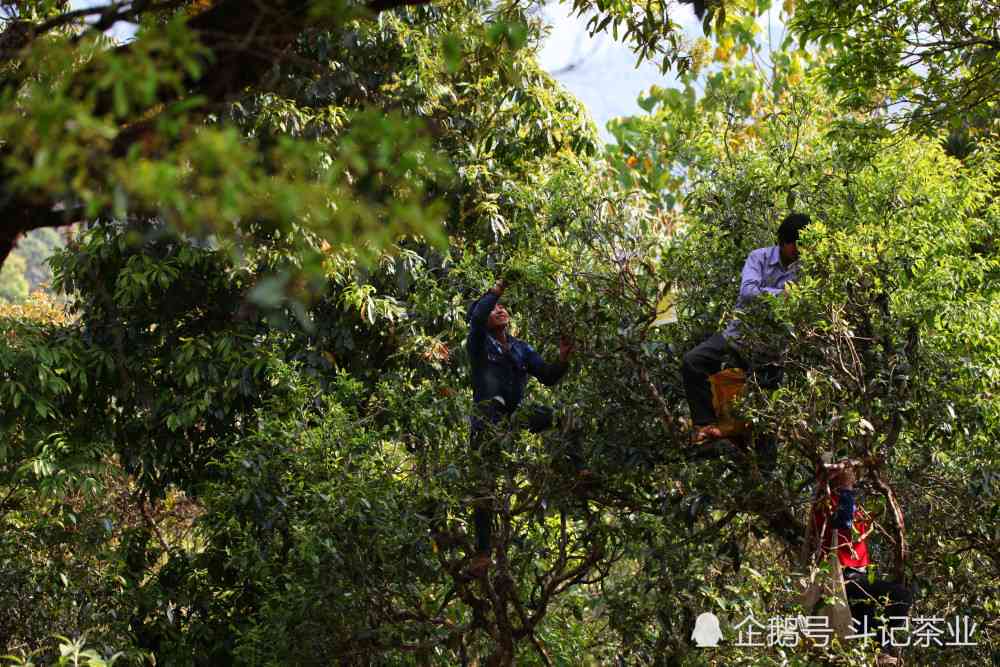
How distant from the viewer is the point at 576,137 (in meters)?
10.5

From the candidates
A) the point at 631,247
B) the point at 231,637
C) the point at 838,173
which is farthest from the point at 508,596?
the point at 231,637

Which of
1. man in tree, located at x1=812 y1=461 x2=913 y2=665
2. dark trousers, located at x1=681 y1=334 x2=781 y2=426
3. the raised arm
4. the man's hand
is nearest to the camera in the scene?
man in tree, located at x1=812 y1=461 x2=913 y2=665

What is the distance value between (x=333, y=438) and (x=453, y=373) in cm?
295

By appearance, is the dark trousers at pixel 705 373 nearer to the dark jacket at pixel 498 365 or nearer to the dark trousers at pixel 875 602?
the dark trousers at pixel 875 602

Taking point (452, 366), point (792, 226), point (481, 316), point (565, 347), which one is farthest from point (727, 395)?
point (452, 366)

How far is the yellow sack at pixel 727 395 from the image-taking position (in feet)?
17.4

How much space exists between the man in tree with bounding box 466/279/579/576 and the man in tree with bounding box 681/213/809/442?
0.82 metres

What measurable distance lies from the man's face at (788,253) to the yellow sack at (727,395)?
0.52 metres

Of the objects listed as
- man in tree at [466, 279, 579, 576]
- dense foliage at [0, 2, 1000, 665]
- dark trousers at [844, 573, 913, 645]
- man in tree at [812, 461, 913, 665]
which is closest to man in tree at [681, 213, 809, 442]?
dense foliage at [0, 2, 1000, 665]

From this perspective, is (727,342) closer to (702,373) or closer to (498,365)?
(702,373)

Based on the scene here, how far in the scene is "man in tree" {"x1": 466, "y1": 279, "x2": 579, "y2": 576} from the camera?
612 centimetres

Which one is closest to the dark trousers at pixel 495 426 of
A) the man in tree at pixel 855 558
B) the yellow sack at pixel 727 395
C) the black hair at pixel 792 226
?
the yellow sack at pixel 727 395

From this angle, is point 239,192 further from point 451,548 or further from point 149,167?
point 451,548

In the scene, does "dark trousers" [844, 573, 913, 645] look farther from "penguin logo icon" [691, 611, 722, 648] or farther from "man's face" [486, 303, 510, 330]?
"man's face" [486, 303, 510, 330]
